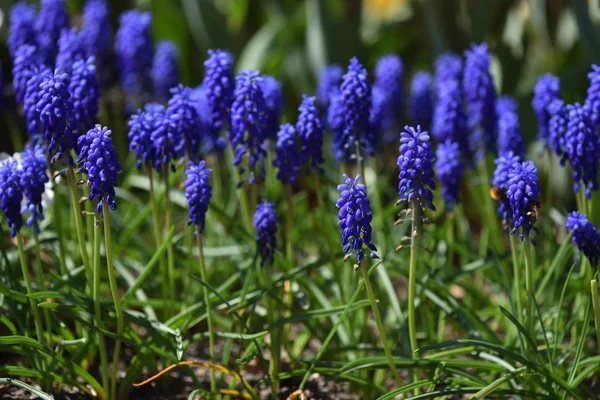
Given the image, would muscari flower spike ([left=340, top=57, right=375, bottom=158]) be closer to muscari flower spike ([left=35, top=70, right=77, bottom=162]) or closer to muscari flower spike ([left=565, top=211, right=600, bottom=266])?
muscari flower spike ([left=565, top=211, right=600, bottom=266])

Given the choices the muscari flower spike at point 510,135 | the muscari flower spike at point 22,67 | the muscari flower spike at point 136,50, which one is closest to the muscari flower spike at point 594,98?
the muscari flower spike at point 510,135

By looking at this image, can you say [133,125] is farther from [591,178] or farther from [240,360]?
[591,178]

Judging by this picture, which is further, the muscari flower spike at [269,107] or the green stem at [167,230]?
the muscari flower spike at [269,107]

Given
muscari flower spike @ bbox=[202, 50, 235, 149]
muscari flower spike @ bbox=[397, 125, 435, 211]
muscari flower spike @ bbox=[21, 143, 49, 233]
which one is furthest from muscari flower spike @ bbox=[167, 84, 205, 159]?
muscari flower spike @ bbox=[397, 125, 435, 211]

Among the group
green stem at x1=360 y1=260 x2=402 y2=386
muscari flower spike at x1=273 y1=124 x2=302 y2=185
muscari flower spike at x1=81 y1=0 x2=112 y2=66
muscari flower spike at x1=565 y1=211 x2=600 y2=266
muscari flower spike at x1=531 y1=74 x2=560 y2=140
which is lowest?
green stem at x1=360 y1=260 x2=402 y2=386

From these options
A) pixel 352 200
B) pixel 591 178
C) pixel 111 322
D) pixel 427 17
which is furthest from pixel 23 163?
pixel 427 17

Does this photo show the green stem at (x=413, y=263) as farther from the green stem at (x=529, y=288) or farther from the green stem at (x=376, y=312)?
the green stem at (x=529, y=288)
